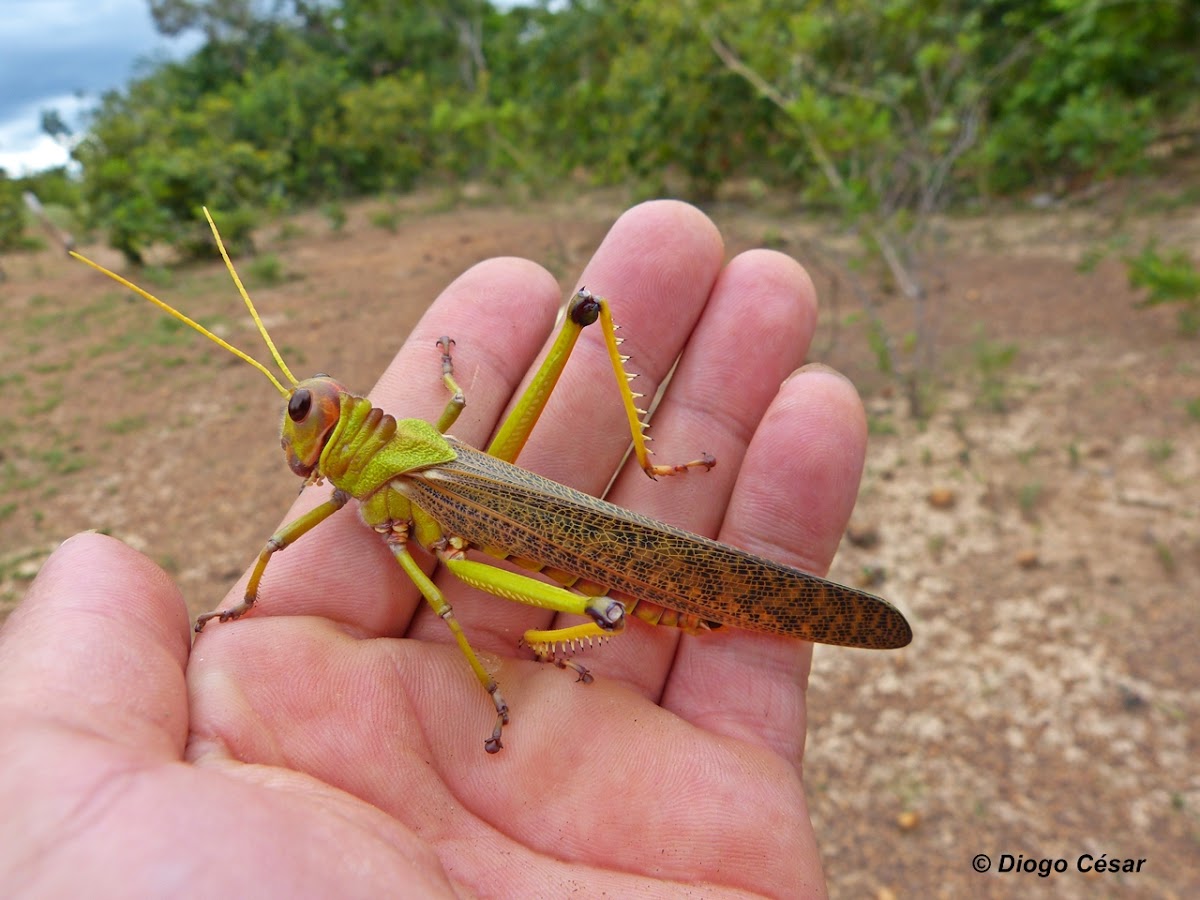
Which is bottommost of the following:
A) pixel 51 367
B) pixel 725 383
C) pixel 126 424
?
pixel 126 424

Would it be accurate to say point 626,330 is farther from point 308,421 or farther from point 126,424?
point 126,424

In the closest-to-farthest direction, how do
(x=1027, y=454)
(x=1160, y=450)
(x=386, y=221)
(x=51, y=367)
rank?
(x=1160, y=450) → (x=1027, y=454) → (x=51, y=367) → (x=386, y=221)

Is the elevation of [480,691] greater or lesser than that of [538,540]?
lesser

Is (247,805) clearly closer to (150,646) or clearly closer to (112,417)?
(150,646)

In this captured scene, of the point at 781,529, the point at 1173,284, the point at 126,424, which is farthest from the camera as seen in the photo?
the point at 126,424

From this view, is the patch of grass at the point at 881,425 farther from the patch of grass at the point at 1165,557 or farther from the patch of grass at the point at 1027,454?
the patch of grass at the point at 1165,557

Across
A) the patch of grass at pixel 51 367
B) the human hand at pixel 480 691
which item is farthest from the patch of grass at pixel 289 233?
the human hand at pixel 480 691

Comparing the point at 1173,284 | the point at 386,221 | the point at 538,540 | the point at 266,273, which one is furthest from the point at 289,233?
the point at 538,540
